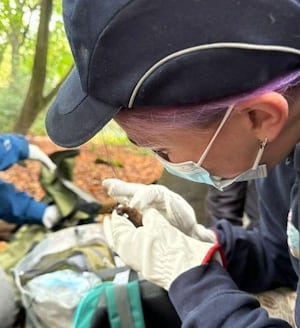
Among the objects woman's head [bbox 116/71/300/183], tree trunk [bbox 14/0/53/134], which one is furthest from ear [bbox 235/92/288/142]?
tree trunk [bbox 14/0/53/134]

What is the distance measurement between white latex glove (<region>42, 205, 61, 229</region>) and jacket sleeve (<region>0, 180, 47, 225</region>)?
11mm

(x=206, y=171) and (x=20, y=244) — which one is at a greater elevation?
(x=206, y=171)

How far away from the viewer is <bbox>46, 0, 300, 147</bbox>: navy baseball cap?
612mm

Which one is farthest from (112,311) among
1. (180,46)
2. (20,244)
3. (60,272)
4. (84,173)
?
(84,173)

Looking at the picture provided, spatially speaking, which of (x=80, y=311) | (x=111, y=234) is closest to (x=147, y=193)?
(x=111, y=234)

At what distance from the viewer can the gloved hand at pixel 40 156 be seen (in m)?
1.74

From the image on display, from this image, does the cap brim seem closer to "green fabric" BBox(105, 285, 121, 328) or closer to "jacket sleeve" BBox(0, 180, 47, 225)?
"green fabric" BBox(105, 285, 121, 328)

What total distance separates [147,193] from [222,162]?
0.85 ft

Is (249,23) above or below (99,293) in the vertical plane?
above

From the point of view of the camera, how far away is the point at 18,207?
174cm

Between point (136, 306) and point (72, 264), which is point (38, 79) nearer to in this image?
point (72, 264)

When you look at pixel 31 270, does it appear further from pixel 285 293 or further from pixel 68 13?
pixel 68 13

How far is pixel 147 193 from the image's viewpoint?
101cm

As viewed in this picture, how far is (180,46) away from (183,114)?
0.26ft
